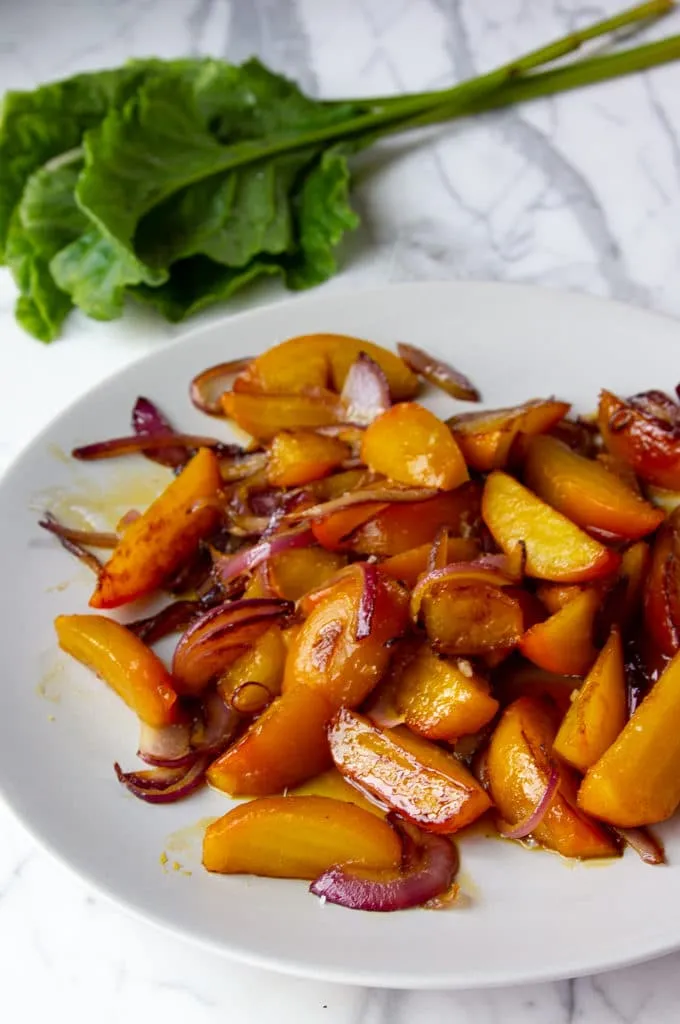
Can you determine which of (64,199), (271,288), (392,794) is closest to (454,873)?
(392,794)

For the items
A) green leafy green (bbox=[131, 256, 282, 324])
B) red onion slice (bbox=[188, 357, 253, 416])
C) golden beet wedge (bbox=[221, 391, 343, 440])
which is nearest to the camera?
golden beet wedge (bbox=[221, 391, 343, 440])

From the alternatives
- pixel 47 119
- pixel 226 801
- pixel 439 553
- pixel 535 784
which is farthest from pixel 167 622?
pixel 47 119

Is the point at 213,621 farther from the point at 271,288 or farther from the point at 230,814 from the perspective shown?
the point at 271,288

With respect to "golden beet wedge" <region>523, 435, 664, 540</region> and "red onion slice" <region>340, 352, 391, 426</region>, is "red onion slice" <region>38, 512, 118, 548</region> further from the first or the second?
"golden beet wedge" <region>523, 435, 664, 540</region>

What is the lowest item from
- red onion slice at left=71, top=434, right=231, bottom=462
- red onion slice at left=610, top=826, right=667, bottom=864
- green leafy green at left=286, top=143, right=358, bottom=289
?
red onion slice at left=610, top=826, right=667, bottom=864

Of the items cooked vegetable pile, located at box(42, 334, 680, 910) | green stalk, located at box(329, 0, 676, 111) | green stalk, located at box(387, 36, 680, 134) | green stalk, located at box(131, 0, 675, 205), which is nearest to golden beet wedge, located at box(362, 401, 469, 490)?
cooked vegetable pile, located at box(42, 334, 680, 910)

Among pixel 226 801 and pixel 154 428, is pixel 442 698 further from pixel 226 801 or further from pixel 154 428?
pixel 154 428

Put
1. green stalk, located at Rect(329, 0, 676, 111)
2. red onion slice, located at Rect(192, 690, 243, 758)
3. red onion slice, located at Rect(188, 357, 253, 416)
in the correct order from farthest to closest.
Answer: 1. green stalk, located at Rect(329, 0, 676, 111)
2. red onion slice, located at Rect(188, 357, 253, 416)
3. red onion slice, located at Rect(192, 690, 243, 758)
